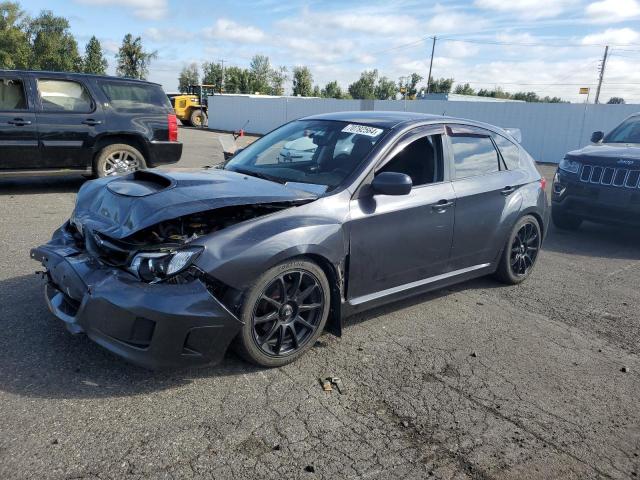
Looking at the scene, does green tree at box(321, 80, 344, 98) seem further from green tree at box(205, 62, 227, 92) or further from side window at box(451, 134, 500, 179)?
side window at box(451, 134, 500, 179)

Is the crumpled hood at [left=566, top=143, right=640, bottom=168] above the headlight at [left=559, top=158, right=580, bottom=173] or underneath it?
above

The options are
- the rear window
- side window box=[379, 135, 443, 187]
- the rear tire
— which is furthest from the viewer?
the rear tire

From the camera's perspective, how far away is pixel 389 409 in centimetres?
312

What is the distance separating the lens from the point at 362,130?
4.38m

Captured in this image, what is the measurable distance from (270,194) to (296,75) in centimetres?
8225

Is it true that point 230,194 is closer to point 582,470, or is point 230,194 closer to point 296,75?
point 582,470

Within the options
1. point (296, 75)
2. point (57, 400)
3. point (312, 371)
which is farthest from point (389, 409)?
point (296, 75)

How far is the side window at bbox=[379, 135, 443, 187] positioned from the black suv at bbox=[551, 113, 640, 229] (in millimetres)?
3954

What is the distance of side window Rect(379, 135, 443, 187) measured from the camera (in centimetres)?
428

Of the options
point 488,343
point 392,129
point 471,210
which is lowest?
point 488,343

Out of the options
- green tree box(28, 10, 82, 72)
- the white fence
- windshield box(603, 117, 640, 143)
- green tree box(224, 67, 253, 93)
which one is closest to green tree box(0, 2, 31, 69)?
green tree box(28, 10, 82, 72)

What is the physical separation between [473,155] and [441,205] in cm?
85

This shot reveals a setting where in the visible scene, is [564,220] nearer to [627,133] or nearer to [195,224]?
[627,133]

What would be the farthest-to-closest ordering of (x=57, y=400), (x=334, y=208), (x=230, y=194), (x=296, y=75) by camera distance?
(x=296, y=75)
(x=334, y=208)
(x=230, y=194)
(x=57, y=400)
